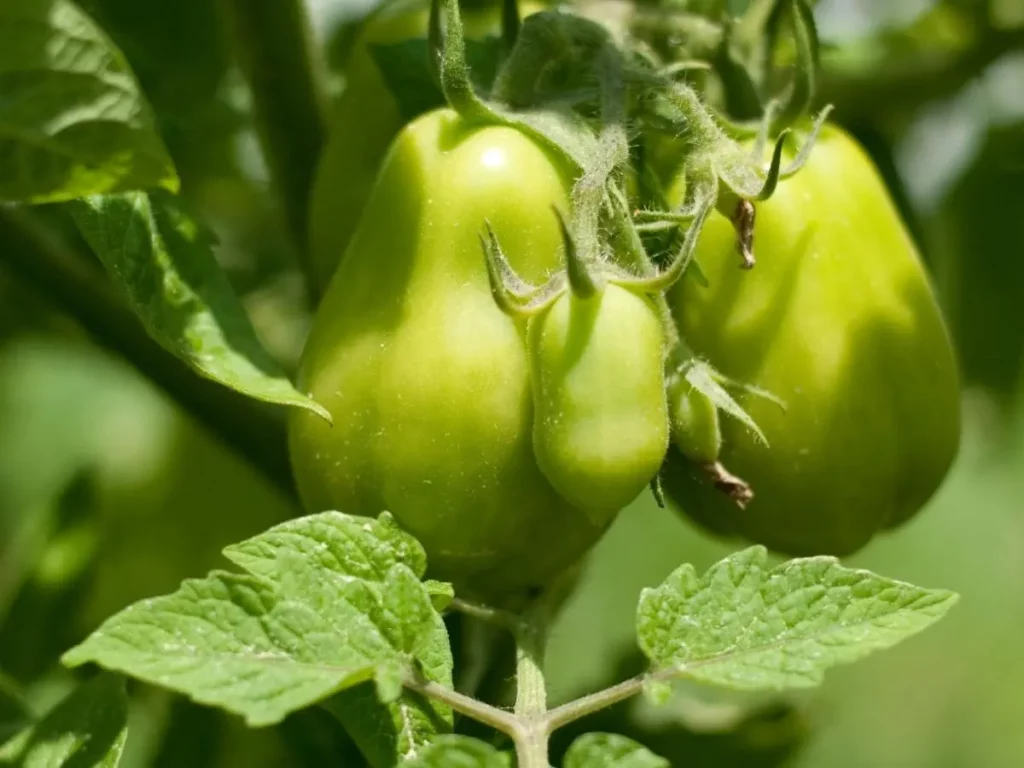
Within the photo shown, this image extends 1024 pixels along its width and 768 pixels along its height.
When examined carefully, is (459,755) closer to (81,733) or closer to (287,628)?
(287,628)

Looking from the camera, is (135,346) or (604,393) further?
(135,346)

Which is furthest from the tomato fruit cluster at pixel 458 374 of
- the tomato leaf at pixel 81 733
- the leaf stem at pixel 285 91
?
the leaf stem at pixel 285 91

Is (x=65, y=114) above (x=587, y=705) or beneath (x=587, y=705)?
above

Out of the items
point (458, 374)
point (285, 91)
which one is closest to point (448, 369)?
point (458, 374)

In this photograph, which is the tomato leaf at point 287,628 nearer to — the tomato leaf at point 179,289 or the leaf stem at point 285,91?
the tomato leaf at point 179,289

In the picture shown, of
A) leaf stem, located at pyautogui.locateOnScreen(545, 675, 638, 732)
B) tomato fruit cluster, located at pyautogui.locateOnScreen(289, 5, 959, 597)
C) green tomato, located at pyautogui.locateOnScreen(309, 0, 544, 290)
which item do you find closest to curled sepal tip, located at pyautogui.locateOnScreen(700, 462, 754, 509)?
tomato fruit cluster, located at pyautogui.locateOnScreen(289, 5, 959, 597)

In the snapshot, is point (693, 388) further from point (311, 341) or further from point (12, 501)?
point (12, 501)
